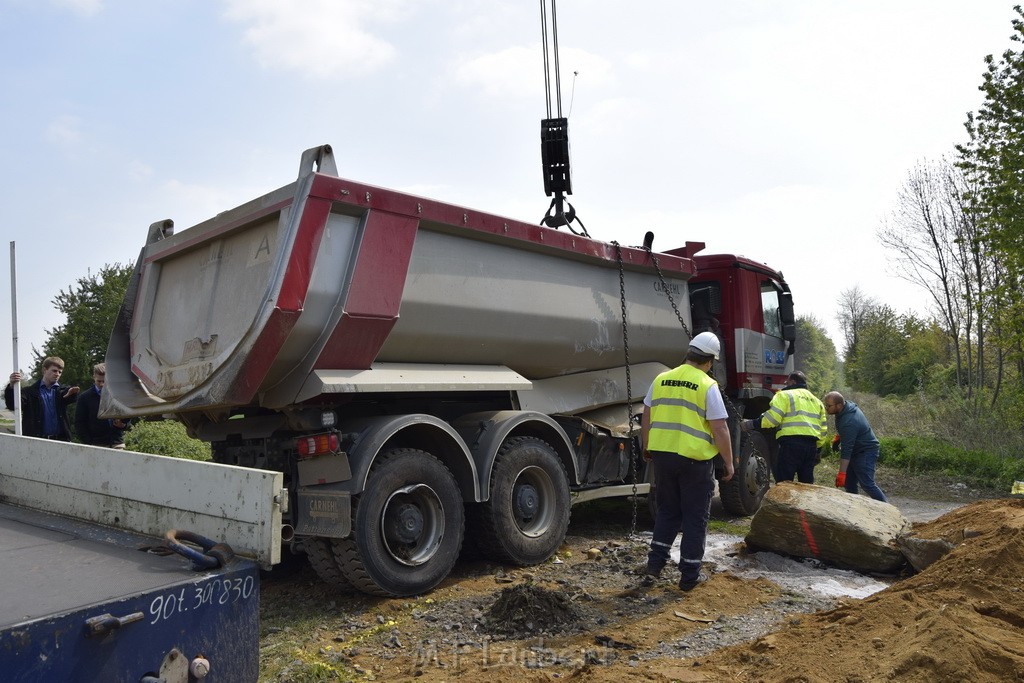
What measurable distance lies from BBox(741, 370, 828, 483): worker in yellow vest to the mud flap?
4.99m

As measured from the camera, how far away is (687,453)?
5.08m

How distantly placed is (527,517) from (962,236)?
17.2 meters

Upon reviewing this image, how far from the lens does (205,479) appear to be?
9.03 feet

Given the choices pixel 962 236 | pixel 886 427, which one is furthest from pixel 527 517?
pixel 962 236

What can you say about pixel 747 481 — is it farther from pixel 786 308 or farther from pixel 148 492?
pixel 148 492

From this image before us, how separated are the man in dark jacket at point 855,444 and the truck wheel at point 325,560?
538cm

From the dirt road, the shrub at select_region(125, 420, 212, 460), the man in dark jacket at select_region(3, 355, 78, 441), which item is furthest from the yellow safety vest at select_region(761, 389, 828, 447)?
the man in dark jacket at select_region(3, 355, 78, 441)

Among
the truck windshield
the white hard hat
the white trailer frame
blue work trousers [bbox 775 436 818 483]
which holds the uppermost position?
the truck windshield

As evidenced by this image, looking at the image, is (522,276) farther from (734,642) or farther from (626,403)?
(734,642)

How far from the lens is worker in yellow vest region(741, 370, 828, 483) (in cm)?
783

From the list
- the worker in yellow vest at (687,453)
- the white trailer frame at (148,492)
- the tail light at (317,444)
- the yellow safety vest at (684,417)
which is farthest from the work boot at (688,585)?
the white trailer frame at (148,492)

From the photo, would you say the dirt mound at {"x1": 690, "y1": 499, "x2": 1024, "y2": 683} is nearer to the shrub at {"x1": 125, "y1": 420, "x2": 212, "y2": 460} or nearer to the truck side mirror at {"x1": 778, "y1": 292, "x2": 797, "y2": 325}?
the truck side mirror at {"x1": 778, "y1": 292, "x2": 797, "y2": 325}

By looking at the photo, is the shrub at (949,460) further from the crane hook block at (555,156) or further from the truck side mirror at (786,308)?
the crane hook block at (555,156)

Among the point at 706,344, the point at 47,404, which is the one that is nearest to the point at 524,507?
the point at 706,344
